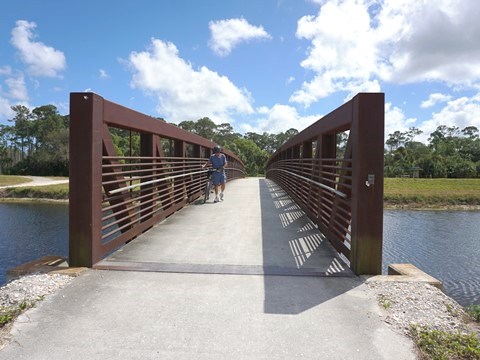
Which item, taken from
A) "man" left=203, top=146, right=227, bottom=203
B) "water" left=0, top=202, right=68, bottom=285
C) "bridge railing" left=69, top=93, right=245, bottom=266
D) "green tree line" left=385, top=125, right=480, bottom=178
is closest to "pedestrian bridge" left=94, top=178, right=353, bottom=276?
"bridge railing" left=69, top=93, right=245, bottom=266

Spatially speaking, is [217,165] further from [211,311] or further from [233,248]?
[211,311]

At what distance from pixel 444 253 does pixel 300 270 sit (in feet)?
29.6

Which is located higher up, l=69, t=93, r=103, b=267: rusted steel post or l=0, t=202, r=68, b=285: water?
l=69, t=93, r=103, b=267: rusted steel post

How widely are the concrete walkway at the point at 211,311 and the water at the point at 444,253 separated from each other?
17.0 feet

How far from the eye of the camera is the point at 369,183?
3.86m

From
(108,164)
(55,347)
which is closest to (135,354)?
(55,347)

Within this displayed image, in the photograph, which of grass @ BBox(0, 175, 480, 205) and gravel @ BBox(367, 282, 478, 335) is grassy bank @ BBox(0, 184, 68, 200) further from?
gravel @ BBox(367, 282, 478, 335)

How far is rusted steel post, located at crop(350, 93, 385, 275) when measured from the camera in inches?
151

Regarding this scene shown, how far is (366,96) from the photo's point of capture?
385 centimetres

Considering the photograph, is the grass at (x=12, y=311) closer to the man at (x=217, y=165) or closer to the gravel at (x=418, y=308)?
the gravel at (x=418, y=308)

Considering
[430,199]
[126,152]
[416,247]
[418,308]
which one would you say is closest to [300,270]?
[418,308]

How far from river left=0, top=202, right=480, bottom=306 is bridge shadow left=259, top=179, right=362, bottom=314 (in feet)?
12.0

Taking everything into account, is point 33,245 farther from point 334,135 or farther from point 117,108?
point 334,135

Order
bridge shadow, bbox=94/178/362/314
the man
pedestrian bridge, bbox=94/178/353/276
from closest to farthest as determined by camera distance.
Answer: bridge shadow, bbox=94/178/362/314 → pedestrian bridge, bbox=94/178/353/276 → the man
